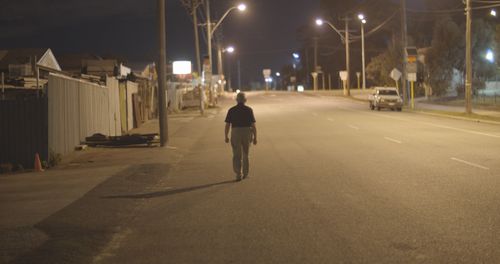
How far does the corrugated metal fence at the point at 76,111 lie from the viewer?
17.2 meters

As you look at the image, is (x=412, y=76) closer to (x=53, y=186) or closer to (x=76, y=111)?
(x=76, y=111)

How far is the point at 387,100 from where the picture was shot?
44125 mm

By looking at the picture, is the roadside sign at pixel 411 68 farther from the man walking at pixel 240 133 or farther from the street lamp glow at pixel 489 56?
the man walking at pixel 240 133

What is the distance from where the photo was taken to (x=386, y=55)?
7131 centimetres

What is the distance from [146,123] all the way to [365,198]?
25086 millimetres

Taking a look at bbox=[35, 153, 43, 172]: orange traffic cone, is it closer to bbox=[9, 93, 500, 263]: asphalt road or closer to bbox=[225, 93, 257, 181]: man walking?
bbox=[9, 93, 500, 263]: asphalt road

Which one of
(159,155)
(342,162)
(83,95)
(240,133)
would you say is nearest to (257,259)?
(240,133)

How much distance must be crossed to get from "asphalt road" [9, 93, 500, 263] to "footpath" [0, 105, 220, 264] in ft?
1.16

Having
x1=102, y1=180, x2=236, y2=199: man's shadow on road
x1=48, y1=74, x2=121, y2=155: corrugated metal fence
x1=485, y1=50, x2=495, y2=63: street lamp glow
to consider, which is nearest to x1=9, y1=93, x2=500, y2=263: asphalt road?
x1=102, y1=180, x2=236, y2=199: man's shadow on road

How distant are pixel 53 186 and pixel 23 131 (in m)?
3.82

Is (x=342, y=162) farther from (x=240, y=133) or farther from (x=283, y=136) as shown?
(x=283, y=136)

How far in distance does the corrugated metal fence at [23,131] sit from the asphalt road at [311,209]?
250 cm

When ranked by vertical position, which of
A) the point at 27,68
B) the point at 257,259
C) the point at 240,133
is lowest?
the point at 257,259

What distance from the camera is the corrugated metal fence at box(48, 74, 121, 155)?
56.4 feet
